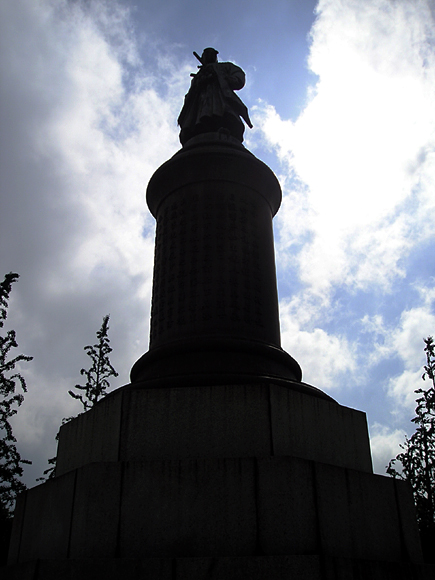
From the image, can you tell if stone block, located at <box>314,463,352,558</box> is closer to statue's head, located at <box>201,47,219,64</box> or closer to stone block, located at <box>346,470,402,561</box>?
stone block, located at <box>346,470,402,561</box>

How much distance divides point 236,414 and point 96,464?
135cm

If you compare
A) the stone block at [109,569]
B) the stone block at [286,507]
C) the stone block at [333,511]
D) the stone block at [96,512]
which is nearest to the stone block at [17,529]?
the stone block at [96,512]

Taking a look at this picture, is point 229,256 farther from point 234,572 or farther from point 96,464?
point 234,572

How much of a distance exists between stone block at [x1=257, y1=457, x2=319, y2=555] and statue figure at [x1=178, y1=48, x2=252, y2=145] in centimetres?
555

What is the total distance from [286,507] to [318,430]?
113 cm

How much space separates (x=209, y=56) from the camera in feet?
30.2

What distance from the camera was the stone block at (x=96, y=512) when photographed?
4.38m

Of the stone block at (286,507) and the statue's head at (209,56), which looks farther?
the statue's head at (209,56)

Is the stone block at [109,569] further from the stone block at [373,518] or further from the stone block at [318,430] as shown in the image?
the stone block at [373,518]

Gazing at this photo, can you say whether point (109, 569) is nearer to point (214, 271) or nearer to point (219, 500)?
point (219, 500)

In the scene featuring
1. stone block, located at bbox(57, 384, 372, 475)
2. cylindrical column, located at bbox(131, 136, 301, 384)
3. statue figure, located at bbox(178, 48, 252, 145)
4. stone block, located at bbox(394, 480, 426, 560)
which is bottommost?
stone block, located at bbox(394, 480, 426, 560)

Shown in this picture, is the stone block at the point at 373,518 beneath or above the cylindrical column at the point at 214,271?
beneath

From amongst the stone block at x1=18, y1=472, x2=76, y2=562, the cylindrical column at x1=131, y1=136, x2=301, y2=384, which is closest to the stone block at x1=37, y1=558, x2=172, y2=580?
the stone block at x1=18, y1=472, x2=76, y2=562

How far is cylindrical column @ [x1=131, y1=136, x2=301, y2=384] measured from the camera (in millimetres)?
6055
